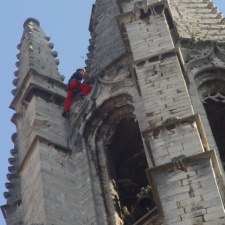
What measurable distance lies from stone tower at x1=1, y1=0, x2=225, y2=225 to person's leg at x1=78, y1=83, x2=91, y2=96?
15cm

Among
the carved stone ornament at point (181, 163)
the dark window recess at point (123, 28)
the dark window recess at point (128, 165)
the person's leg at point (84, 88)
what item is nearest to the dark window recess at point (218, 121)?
the dark window recess at point (128, 165)

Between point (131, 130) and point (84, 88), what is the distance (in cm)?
116

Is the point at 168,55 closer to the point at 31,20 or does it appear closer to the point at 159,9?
the point at 159,9

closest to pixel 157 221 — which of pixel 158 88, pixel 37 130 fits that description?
pixel 158 88

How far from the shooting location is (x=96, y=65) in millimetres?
22672

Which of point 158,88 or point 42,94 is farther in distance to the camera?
point 42,94

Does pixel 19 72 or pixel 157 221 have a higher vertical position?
pixel 19 72

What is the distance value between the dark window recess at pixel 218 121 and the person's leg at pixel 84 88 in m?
2.16

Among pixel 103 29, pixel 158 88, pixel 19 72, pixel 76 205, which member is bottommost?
pixel 76 205

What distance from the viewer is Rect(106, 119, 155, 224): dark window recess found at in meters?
19.4

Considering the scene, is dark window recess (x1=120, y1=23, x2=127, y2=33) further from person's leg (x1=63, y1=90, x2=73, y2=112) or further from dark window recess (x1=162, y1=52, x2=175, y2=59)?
dark window recess (x1=162, y1=52, x2=175, y2=59)

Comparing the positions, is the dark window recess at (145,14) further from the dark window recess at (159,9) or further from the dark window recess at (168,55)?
the dark window recess at (168,55)

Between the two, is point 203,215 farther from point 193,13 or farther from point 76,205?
point 193,13

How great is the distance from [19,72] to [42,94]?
1.61 m
